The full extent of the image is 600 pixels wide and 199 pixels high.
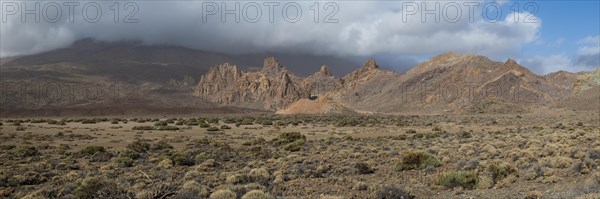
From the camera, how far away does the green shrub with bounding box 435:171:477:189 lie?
14.9m

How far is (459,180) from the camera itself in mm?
15047

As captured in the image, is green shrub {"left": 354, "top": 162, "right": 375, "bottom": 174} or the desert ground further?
green shrub {"left": 354, "top": 162, "right": 375, "bottom": 174}

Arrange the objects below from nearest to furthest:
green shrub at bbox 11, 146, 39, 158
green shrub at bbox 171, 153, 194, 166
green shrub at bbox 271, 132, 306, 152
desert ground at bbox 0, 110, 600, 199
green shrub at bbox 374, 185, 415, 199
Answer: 1. green shrub at bbox 374, 185, 415, 199
2. desert ground at bbox 0, 110, 600, 199
3. green shrub at bbox 171, 153, 194, 166
4. green shrub at bbox 11, 146, 39, 158
5. green shrub at bbox 271, 132, 306, 152

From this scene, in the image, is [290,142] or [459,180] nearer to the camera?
[459,180]

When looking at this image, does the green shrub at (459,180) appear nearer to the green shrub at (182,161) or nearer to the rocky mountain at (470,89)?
the green shrub at (182,161)

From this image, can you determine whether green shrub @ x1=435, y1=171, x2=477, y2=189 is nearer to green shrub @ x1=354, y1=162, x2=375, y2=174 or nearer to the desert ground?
the desert ground

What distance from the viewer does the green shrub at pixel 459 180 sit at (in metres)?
14.9

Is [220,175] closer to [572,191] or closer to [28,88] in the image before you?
[572,191]

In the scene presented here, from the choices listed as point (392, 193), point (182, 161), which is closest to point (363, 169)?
point (392, 193)

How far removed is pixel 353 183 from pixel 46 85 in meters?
181

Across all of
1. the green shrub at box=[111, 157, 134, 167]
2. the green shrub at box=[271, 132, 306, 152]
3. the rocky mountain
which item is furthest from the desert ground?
the rocky mountain

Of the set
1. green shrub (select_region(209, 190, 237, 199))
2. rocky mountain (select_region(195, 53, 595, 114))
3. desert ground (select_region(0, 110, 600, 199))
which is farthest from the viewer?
rocky mountain (select_region(195, 53, 595, 114))

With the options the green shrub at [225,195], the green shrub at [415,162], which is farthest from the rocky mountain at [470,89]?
the green shrub at [225,195]

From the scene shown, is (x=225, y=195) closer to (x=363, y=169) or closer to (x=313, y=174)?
(x=313, y=174)
